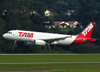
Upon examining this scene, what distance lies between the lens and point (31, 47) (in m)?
82.6

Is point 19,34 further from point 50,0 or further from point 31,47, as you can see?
point 50,0

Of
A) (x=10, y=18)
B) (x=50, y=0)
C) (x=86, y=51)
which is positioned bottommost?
(x=86, y=51)

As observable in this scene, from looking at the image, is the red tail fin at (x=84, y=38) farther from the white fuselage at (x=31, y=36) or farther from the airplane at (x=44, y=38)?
the white fuselage at (x=31, y=36)

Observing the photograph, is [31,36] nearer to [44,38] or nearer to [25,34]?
[25,34]

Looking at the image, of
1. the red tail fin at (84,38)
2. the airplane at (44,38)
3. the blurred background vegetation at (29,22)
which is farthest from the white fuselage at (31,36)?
the blurred background vegetation at (29,22)

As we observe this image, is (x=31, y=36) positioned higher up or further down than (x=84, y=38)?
higher up

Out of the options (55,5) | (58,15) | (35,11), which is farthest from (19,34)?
(55,5)

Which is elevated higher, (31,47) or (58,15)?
(58,15)

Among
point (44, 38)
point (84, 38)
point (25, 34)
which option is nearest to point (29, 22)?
point (44, 38)

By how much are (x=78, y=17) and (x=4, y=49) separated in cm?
4786

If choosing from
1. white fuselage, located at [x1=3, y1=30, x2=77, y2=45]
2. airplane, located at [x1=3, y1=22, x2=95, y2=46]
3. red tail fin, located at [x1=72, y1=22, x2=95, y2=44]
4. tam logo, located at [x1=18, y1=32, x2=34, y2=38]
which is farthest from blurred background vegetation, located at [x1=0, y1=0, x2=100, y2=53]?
tam logo, located at [x1=18, y1=32, x2=34, y2=38]

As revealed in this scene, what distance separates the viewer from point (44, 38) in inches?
3145

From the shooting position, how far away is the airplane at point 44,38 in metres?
77.6

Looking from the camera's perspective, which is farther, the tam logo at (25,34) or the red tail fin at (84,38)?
the red tail fin at (84,38)
